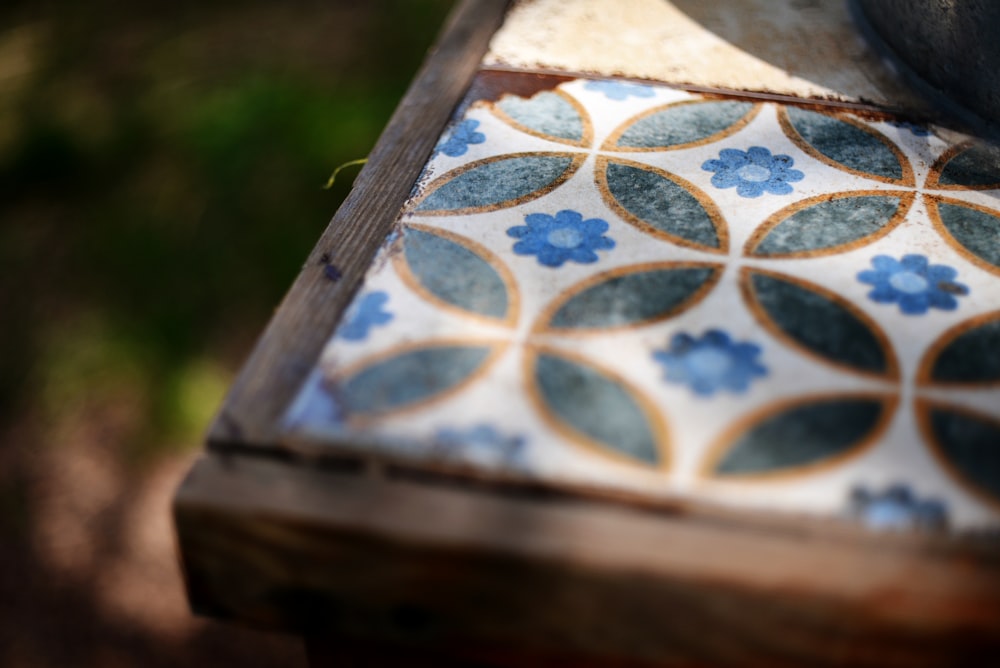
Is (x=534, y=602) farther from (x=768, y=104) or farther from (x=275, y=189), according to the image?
(x=275, y=189)

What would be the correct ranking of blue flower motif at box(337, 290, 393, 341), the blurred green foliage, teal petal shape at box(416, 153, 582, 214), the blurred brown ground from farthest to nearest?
the blurred green foliage → the blurred brown ground → teal petal shape at box(416, 153, 582, 214) → blue flower motif at box(337, 290, 393, 341)

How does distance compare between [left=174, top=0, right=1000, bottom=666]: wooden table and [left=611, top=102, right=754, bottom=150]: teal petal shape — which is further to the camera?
[left=611, top=102, right=754, bottom=150]: teal petal shape

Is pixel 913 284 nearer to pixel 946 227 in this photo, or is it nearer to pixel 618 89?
pixel 946 227

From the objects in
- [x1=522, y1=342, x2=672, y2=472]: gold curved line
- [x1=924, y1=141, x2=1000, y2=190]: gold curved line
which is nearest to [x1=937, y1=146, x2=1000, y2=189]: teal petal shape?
[x1=924, y1=141, x2=1000, y2=190]: gold curved line

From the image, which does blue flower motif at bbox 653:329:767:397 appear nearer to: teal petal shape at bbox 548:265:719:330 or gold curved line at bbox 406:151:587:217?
teal petal shape at bbox 548:265:719:330

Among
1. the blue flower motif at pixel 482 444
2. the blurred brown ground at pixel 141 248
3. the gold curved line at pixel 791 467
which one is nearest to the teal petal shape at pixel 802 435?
the gold curved line at pixel 791 467

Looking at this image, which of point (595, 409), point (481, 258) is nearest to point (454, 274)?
point (481, 258)

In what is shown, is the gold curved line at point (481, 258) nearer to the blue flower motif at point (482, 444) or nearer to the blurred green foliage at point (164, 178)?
the blue flower motif at point (482, 444)
